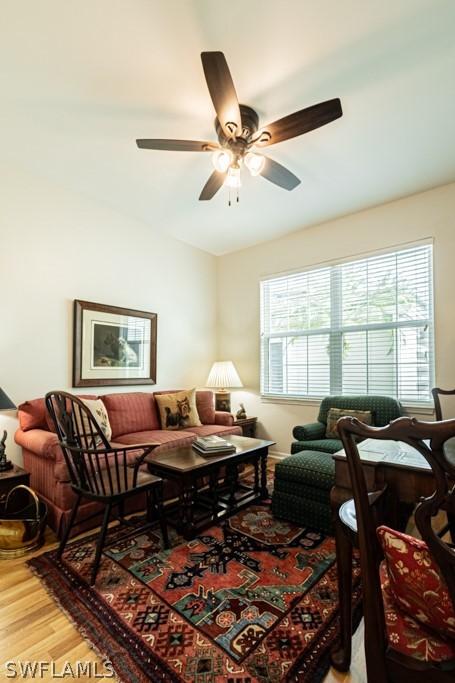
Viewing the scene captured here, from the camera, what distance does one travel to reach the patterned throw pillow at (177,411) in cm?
359

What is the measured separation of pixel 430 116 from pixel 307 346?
2.47 meters

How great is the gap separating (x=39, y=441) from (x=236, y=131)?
2497mm

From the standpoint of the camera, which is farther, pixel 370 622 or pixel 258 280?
pixel 258 280

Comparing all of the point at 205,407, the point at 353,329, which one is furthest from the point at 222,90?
the point at 205,407

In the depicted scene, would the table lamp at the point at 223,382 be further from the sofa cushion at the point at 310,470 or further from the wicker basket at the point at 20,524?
the wicker basket at the point at 20,524

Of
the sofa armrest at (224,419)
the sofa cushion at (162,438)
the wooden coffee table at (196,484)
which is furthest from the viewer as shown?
the sofa armrest at (224,419)

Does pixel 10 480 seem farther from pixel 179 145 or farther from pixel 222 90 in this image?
pixel 222 90

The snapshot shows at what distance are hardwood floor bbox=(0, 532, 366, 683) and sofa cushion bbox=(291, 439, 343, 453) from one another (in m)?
1.45

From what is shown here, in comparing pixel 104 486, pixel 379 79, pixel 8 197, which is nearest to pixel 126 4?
pixel 379 79

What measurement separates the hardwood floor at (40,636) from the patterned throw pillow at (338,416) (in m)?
1.83

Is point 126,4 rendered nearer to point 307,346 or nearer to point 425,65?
point 425,65

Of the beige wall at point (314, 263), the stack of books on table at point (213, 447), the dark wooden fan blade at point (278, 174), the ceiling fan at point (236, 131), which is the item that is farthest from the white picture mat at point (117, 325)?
the dark wooden fan blade at point (278, 174)

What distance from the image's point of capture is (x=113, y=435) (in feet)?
10.5

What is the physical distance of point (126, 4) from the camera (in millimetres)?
1598
